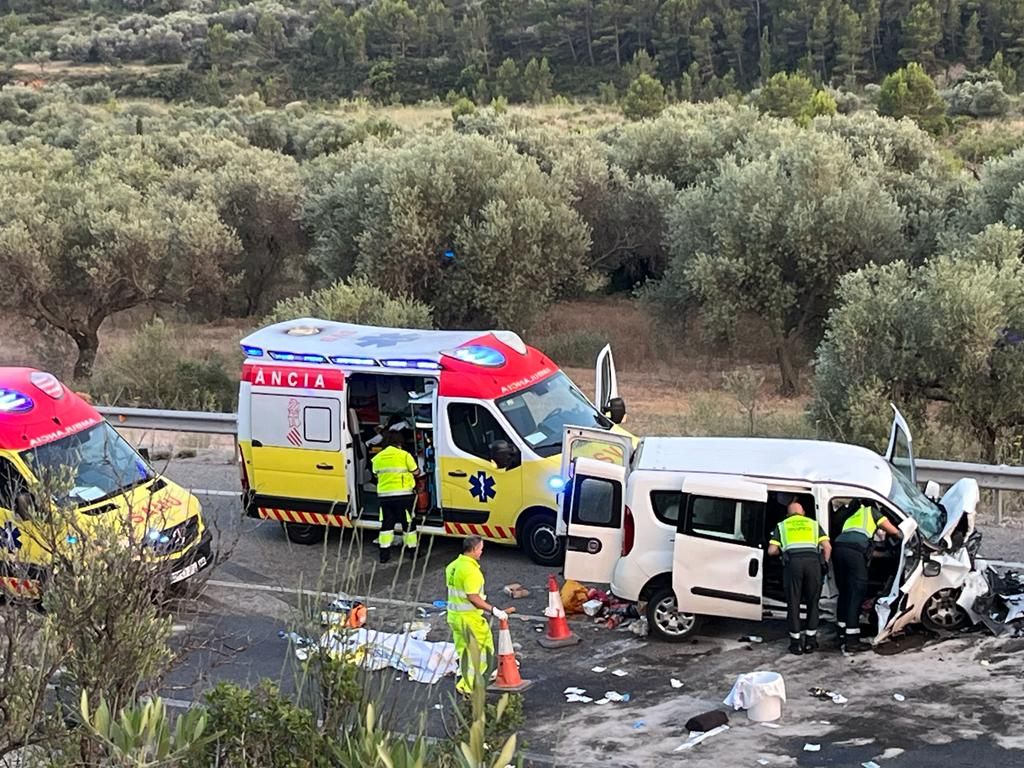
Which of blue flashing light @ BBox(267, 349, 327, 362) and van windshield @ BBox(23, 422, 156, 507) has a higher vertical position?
blue flashing light @ BBox(267, 349, 327, 362)

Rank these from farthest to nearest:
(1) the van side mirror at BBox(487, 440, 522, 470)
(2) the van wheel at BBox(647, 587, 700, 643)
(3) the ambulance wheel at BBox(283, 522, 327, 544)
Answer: (3) the ambulance wheel at BBox(283, 522, 327, 544) < (1) the van side mirror at BBox(487, 440, 522, 470) < (2) the van wheel at BBox(647, 587, 700, 643)

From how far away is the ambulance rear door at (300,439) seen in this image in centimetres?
1333

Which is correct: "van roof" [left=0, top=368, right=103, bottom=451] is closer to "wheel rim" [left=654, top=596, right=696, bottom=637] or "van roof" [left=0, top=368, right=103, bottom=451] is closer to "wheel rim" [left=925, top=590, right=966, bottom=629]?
"wheel rim" [left=654, top=596, right=696, bottom=637]

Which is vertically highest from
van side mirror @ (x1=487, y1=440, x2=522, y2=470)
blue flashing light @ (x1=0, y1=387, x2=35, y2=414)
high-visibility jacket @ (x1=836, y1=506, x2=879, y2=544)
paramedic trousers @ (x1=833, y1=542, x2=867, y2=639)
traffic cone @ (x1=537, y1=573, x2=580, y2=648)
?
blue flashing light @ (x1=0, y1=387, x2=35, y2=414)

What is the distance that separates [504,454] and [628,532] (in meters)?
2.17

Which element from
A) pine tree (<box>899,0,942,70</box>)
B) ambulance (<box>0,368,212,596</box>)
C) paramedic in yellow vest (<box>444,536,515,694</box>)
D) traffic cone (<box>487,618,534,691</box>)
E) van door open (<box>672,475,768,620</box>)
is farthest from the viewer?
pine tree (<box>899,0,942,70</box>)

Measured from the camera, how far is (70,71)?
7338cm

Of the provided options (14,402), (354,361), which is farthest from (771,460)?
(14,402)

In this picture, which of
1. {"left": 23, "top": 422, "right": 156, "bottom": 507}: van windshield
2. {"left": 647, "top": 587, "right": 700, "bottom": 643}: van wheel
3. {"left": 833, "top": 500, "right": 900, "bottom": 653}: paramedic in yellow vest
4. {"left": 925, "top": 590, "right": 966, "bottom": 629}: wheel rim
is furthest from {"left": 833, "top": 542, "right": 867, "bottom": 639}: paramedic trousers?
{"left": 23, "top": 422, "right": 156, "bottom": 507}: van windshield

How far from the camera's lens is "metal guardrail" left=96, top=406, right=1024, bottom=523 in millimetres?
13523

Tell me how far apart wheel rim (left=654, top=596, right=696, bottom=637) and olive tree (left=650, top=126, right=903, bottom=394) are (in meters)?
14.3

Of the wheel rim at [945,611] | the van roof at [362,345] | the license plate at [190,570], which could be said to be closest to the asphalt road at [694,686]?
the wheel rim at [945,611]

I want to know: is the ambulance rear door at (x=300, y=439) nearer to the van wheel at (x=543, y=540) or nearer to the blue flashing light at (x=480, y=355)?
the blue flashing light at (x=480, y=355)

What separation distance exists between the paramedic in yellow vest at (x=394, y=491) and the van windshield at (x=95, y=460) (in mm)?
2203
